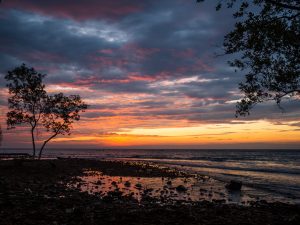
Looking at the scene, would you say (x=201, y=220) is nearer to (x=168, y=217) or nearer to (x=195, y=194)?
(x=168, y=217)

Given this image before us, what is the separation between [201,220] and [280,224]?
3.10 metres

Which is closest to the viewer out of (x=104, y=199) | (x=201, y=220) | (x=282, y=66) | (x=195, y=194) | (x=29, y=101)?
(x=201, y=220)

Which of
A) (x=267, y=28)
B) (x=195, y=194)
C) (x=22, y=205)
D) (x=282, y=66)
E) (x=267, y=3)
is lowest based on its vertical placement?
(x=195, y=194)

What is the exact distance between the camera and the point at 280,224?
1212 centimetres

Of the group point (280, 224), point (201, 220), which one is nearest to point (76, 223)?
point (201, 220)

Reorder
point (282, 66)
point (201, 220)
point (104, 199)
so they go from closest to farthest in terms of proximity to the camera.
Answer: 1. point (201, 220)
2. point (282, 66)
3. point (104, 199)

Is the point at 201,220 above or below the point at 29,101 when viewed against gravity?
below

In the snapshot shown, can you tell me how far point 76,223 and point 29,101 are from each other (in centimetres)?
4000

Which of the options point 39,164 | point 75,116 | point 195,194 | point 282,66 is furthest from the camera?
point 75,116

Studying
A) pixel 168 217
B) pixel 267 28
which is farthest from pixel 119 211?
pixel 267 28

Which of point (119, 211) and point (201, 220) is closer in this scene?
point (201, 220)

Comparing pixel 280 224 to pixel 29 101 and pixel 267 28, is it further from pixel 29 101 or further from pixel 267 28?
pixel 29 101

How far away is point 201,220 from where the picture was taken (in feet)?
39.5

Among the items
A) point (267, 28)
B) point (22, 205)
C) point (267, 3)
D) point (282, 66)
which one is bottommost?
point (22, 205)
